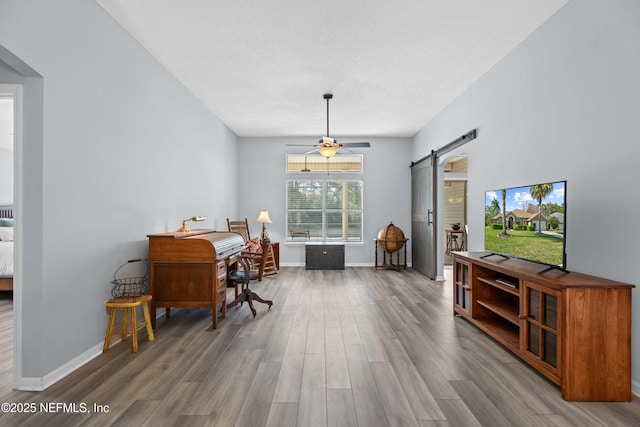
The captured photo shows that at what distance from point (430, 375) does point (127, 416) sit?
6.62 feet

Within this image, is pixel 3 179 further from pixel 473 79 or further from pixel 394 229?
pixel 473 79

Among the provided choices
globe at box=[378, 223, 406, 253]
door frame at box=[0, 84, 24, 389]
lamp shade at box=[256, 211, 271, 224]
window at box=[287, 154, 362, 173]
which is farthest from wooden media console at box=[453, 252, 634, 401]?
window at box=[287, 154, 362, 173]

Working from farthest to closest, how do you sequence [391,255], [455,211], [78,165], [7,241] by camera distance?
[455,211] → [391,255] → [7,241] → [78,165]

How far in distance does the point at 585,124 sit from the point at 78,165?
397 centimetres

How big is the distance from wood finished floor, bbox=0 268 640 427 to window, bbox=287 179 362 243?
388 centimetres

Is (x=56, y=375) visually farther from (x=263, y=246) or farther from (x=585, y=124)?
(x=585, y=124)

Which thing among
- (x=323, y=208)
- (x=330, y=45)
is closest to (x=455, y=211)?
(x=323, y=208)

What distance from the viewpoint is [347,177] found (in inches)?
302

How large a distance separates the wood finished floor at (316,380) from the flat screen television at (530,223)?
88cm

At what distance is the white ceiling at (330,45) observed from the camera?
9.47ft

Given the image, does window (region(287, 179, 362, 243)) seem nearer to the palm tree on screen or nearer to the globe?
the globe

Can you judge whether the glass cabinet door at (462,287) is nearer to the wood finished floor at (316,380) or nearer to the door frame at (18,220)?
the wood finished floor at (316,380)

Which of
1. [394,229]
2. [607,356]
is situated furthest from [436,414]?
[394,229]

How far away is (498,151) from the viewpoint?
3.87m
